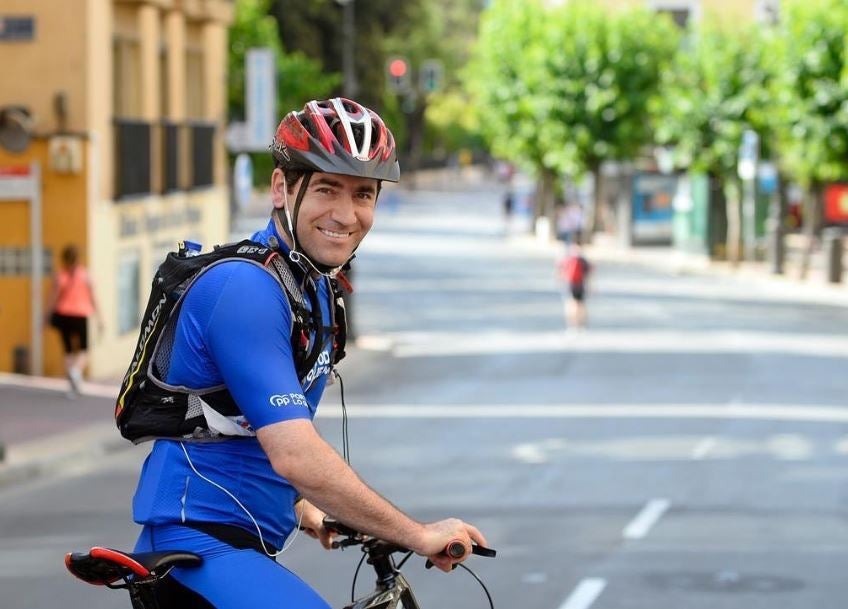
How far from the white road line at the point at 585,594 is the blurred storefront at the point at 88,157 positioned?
1429 cm

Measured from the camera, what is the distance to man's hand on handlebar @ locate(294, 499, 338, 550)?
4.73m

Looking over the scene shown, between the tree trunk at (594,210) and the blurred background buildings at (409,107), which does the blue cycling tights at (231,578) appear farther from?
the tree trunk at (594,210)

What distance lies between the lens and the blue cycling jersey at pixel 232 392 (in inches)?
157

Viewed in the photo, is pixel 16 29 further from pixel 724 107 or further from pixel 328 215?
pixel 724 107

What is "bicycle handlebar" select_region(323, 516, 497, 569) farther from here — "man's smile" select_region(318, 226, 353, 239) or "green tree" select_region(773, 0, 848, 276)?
"green tree" select_region(773, 0, 848, 276)

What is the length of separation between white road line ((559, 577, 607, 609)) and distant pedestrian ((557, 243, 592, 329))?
21783 millimetres

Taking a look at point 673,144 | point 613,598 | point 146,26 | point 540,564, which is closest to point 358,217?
point 613,598

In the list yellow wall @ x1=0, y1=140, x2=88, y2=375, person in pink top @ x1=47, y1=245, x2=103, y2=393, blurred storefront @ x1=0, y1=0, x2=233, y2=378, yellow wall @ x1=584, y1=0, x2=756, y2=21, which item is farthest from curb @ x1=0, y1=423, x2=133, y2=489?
yellow wall @ x1=584, y1=0, x2=756, y2=21

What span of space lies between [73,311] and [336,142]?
58.9 feet

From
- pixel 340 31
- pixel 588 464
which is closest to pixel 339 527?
pixel 588 464

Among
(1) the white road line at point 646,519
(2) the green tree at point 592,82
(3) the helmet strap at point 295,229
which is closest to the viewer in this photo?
(3) the helmet strap at point 295,229

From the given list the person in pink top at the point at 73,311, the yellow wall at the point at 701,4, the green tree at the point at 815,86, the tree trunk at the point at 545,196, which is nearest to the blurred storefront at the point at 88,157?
the person in pink top at the point at 73,311

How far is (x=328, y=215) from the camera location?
4281 millimetres

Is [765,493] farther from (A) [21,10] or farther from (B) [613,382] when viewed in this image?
(A) [21,10]
